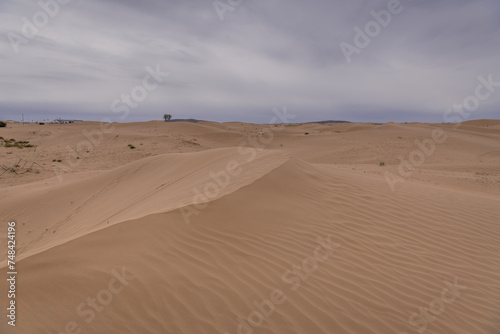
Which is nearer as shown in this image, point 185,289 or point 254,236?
point 185,289

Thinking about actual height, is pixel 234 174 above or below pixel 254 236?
above

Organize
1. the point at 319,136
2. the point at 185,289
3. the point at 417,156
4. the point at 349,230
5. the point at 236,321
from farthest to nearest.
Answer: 1. the point at 319,136
2. the point at 417,156
3. the point at 349,230
4. the point at 185,289
5. the point at 236,321

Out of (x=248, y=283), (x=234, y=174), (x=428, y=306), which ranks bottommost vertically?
(x=428, y=306)

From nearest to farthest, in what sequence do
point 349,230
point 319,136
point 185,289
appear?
point 185,289, point 349,230, point 319,136

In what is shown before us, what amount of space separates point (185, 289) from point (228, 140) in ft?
89.7

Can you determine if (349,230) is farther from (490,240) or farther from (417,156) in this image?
(417,156)

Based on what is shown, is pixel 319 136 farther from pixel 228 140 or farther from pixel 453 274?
pixel 453 274

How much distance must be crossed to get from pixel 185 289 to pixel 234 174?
3874 mm

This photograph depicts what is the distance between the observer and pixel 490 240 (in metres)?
5.22

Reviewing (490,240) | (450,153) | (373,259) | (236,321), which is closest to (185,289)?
(236,321)

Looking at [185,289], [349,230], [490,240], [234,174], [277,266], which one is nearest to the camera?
[185,289]

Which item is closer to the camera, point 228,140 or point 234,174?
point 234,174

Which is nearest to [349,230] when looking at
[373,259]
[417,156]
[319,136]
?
[373,259]

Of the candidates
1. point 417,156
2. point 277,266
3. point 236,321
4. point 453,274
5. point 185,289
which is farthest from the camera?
point 417,156
